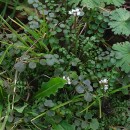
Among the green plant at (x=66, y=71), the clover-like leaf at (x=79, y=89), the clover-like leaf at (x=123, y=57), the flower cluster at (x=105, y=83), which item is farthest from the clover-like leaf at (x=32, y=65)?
the clover-like leaf at (x=123, y=57)

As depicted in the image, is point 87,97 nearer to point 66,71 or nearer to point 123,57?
point 66,71

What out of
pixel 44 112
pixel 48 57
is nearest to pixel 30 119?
pixel 44 112

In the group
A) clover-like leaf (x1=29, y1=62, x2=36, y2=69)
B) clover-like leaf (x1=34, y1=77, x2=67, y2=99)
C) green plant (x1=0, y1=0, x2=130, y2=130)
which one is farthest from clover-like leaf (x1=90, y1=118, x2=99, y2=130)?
clover-like leaf (x1=29, y1=62, x2=36, y2=69)

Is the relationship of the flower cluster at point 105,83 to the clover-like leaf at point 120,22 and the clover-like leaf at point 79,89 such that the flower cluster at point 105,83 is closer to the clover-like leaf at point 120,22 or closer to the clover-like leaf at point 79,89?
the clover-like leaf at point 79,89

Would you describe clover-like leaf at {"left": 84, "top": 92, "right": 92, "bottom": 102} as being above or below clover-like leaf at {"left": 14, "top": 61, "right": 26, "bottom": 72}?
below

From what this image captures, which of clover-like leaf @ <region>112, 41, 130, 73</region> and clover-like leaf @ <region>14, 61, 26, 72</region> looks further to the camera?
clover-like leaf @ <region>112, 41, 130, 73</region>

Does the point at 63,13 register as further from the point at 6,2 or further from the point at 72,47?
the point at 6,2

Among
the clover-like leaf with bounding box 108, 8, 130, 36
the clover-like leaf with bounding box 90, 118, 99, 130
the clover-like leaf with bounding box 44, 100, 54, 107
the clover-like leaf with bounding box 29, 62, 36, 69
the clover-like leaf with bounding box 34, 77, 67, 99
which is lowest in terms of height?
the clover-like leaf with bounding box 90, 118, 99, 130

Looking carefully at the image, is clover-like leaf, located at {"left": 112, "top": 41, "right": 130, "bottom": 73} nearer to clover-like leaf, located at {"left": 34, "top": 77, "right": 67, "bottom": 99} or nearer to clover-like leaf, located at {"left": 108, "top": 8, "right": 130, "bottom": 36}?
clover-like leaf, located at {"left": 108, "top": 8, "right": 130, "bottom": 36}
